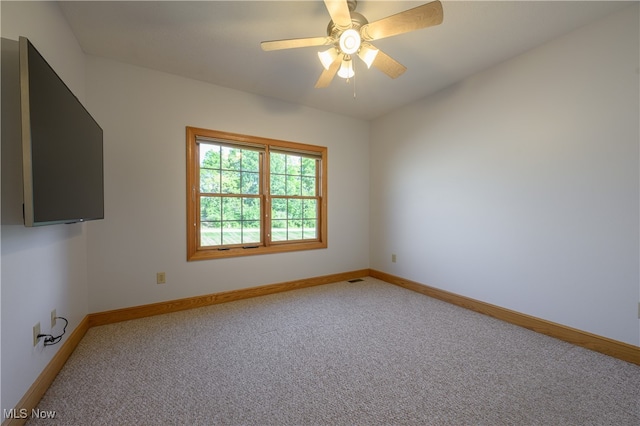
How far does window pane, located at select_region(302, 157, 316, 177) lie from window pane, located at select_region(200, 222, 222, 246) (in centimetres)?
144

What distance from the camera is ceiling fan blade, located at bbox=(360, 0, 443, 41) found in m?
1.40

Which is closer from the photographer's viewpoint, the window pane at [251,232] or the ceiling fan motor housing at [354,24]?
the ceiling fan motor housing at [354,24]

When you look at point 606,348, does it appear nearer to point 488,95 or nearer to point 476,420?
point 476,420

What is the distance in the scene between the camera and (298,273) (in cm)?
360

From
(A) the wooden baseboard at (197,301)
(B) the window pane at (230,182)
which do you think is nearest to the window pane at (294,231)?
(A) the wooden baseboard at (197,301)

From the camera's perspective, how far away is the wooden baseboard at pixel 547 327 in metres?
1.90

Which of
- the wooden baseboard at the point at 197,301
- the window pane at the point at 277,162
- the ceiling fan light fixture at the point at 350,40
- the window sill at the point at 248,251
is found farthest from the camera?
the window pane at the point at 277,162

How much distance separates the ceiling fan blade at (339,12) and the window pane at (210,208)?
2.28m

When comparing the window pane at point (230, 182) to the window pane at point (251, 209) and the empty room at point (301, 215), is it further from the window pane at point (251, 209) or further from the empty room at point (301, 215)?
the window pane at point (251, 209)

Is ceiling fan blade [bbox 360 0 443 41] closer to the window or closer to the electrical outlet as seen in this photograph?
the window

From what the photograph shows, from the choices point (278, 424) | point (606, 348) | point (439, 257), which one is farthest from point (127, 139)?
point (606, 348)

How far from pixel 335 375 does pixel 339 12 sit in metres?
2.29

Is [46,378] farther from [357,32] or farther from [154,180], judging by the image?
[357,32]

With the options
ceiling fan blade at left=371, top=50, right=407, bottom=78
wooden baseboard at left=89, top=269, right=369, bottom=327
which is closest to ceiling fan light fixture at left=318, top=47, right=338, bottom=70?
ceiling fan blade at left=371, top=50, right=407, bottom=78
